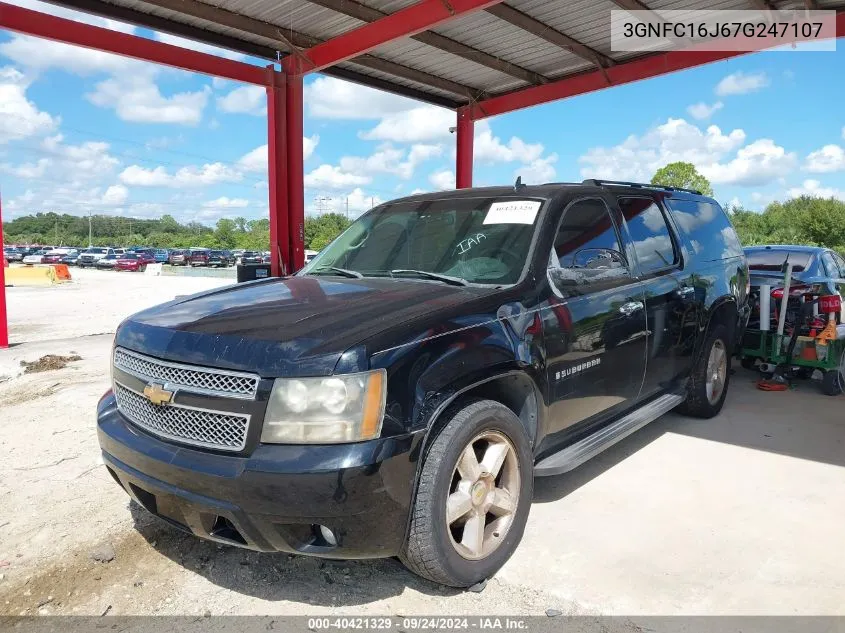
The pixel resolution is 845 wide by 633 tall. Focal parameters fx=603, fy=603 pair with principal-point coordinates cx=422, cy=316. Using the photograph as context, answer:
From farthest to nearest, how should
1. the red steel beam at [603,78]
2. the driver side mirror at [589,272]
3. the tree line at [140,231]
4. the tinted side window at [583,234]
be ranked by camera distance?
1. the tree line at [140,231]
2. the red steel beam at [603,78]
3. the tinted side window at [583,234]
4. the driver side mirror at [589,272]

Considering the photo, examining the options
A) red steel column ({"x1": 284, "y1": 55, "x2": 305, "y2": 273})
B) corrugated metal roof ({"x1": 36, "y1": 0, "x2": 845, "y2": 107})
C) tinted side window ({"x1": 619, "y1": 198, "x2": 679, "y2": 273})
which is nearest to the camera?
tinted side window ({"x1": 619, "y1": 198, "x2": 679, "y2": 273})

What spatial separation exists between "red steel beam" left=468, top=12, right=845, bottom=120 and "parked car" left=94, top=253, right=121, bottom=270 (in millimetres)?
42337

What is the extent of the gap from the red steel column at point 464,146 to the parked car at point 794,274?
7230 millimetres

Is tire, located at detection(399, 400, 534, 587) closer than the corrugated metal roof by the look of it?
Yes

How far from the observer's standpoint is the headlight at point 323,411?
2.26m

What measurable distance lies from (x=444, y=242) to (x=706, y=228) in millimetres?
2863

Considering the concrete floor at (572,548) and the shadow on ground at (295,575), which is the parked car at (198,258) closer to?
the concrete floor at (572,548)

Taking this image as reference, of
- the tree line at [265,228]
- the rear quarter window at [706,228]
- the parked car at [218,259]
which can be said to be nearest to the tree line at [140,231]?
the tree line at [265,228]

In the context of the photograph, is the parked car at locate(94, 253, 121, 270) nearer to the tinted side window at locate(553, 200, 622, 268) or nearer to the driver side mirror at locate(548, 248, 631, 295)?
the tinted side window at locate(553, 200, 622, 268)

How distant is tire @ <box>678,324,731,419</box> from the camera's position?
16.1 feet

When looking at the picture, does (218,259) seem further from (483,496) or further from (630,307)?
(483,496)

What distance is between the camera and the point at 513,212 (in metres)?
3.54

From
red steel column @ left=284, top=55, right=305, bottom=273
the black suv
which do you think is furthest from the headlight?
red steel column @ left=284, top=55, right=305, bottom=273

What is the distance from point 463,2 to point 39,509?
24.4 feet
